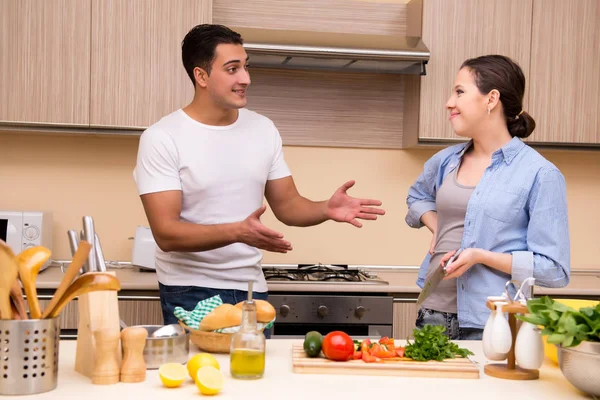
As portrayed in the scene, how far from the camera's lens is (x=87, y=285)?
1.50m

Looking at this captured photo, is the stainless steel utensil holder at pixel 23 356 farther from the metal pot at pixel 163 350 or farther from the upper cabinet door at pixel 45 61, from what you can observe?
the upper cabinet door at pixel 45 61

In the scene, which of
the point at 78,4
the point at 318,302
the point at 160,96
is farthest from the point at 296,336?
the point at 78,4

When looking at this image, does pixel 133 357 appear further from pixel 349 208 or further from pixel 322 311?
pixel 322 311

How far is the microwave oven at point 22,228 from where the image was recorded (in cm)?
319

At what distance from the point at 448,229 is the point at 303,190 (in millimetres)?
1395

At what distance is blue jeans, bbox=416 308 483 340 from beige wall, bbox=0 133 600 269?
4.53 feet

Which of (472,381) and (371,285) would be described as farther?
(371,285)

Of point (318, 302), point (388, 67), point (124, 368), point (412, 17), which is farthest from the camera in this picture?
point (412, 17)

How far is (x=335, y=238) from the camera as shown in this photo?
12.1 ft

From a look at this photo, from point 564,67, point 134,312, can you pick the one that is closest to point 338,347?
point 134,312

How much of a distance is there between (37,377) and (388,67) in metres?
2.24

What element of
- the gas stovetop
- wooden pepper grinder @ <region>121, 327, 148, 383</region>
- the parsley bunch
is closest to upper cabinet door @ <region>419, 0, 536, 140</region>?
the gas stovetop

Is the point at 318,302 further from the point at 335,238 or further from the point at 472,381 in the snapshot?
the point at 472,381

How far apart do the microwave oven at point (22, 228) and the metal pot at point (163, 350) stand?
1.72 m
